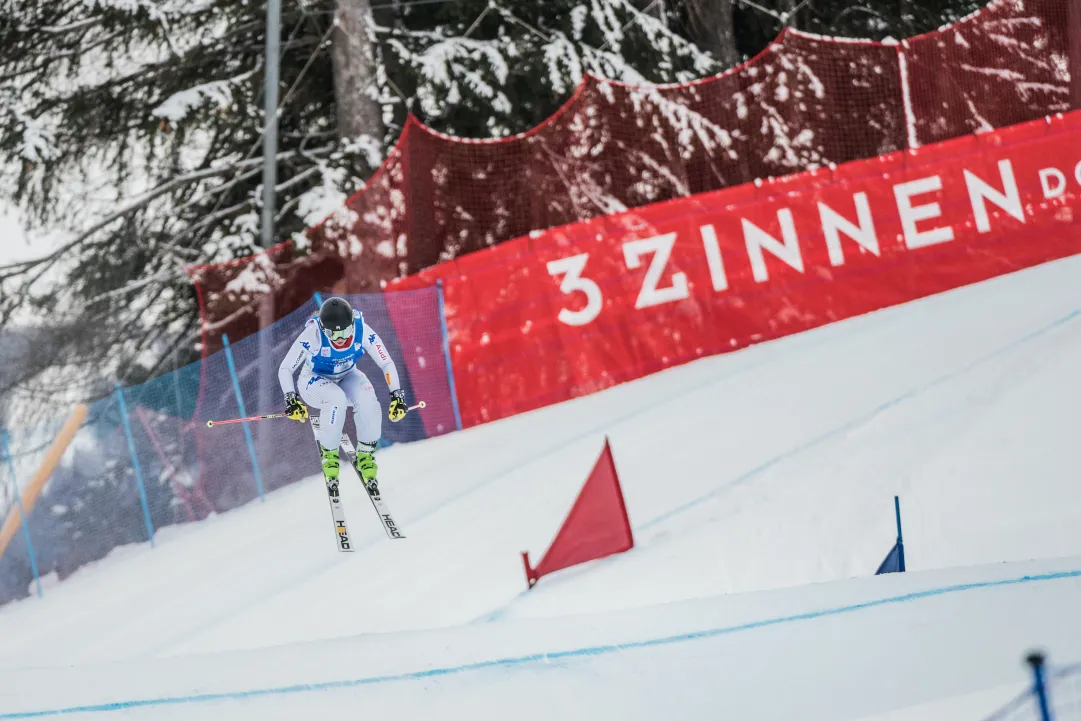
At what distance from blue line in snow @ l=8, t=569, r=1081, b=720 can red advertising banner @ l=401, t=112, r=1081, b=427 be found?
19.8ft

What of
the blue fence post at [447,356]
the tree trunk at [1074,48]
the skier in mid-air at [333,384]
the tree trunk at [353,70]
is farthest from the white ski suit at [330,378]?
the tree trunk at [1074,48]

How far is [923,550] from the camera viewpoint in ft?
19.4

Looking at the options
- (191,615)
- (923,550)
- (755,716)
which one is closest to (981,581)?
(755,716)

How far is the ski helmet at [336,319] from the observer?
3.92 meters

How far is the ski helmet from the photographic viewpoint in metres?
3.92

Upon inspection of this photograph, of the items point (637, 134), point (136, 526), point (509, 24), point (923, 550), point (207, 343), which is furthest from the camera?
point (509, 24)

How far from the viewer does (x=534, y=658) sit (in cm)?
421

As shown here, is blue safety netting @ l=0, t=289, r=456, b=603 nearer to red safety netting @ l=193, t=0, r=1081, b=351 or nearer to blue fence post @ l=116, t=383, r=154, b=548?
blue fence post @ l=116, t=383, r=154, b=548

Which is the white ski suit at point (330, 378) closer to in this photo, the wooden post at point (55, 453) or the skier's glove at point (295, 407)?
the skier's glove at point (295, 407)

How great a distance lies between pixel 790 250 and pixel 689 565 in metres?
5.22

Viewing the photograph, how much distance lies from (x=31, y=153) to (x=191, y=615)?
19.9 ft

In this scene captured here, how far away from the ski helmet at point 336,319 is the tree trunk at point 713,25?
1029 centimetres

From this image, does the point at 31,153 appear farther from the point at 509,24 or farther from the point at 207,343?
the point at 509,24

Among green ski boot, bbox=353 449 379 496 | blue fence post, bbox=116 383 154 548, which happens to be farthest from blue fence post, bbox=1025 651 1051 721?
blue fence post, bbox=116 383 154 548
